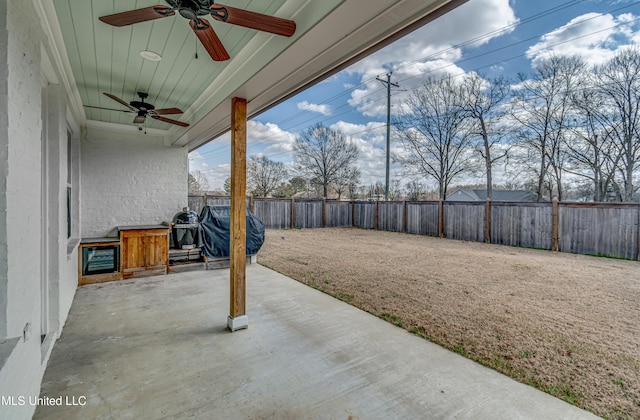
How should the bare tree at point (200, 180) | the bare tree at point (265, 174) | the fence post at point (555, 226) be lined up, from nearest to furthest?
the fence post at point (555, 226) → the bare tree at point (265, 174) → the bare tree at point (200, 180)

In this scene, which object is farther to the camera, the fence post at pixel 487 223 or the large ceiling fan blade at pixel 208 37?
the fence post at pixel 487 223

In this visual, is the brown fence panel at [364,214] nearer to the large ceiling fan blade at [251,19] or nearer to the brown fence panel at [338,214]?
the brown fence panel at [338,214]

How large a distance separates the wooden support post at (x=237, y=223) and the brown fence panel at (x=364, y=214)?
9.77 metres

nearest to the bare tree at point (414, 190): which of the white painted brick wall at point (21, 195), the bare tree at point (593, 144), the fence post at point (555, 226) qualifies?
the bare tree at point (593, 144)

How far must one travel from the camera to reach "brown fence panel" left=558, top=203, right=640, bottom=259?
19.6 feet

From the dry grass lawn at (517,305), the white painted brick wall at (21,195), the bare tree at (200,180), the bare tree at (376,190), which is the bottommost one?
the dry grass lawn at (517,305)

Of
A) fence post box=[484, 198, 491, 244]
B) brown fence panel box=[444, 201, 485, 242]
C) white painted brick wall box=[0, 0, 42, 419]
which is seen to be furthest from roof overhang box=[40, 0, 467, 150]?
brown fence panel box=[444, 201, 485, 242]

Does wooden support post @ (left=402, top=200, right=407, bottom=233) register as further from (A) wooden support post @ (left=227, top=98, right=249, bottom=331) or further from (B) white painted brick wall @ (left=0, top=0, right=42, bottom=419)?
(B) white painted brick wall @ (left=0, top=0, right=42, bottom=419)

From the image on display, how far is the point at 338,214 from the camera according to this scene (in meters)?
12.9

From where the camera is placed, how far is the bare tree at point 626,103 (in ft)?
28.5

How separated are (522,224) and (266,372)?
27.0ft

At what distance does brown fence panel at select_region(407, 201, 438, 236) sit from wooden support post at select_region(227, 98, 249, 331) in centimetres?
854

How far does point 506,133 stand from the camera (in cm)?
1187

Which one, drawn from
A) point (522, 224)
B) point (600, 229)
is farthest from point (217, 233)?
point (600, 229)
